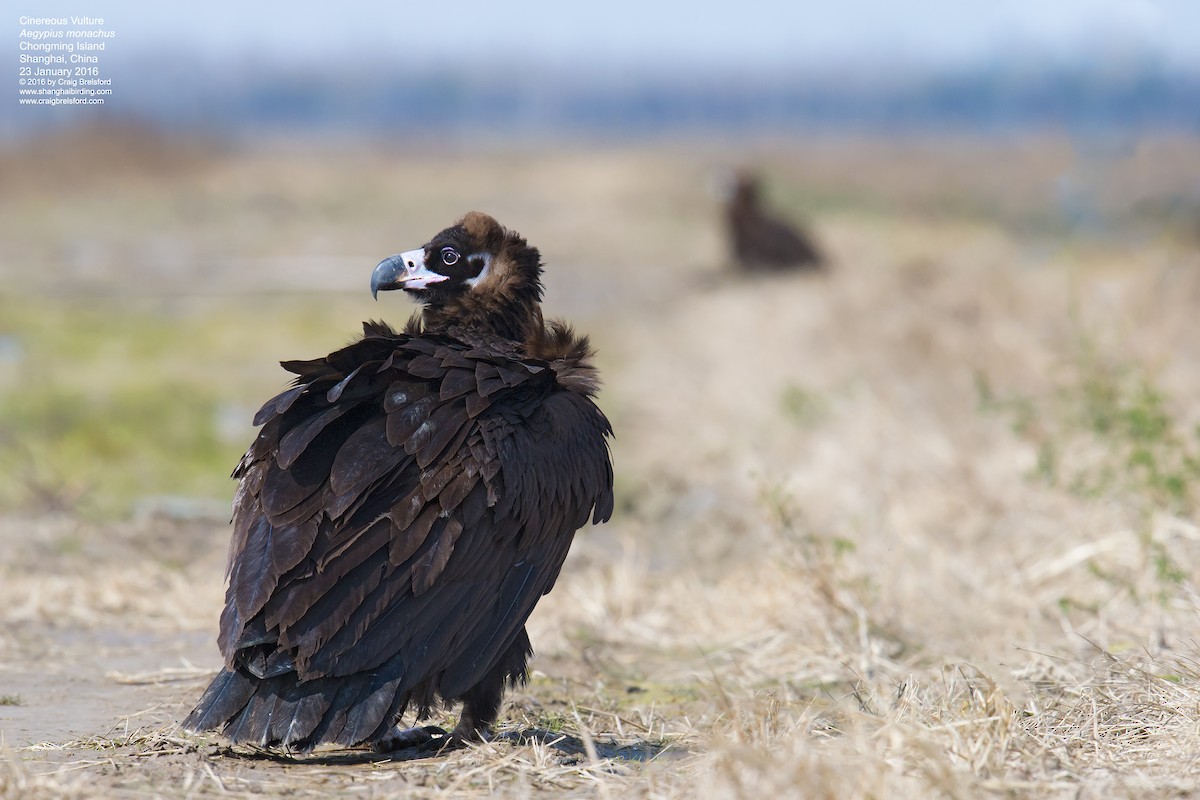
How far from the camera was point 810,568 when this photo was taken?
19.7 ft

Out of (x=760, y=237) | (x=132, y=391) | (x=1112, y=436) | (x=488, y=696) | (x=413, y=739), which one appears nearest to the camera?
(x=488, y=696)

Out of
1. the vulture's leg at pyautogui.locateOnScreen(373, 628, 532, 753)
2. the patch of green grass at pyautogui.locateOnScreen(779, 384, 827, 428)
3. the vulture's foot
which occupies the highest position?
the patch of green grass at pyautogui.locateOnScreen(779, 384, 827, 428)

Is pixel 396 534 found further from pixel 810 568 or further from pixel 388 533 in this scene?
pixel 810 568

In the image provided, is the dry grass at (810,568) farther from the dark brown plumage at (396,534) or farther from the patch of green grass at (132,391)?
the dark brown plumage at (396,534)

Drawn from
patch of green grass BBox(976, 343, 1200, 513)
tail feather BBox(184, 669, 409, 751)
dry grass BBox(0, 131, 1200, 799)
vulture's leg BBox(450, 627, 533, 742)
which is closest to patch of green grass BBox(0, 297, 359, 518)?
dry grass BBox(0, 131, 1200, 799)

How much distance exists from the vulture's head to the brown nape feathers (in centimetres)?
1132

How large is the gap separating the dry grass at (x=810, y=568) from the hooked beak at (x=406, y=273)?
1.60 meters

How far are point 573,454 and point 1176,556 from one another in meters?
3.12

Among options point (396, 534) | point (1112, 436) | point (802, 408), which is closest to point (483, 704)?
point (396, 534)

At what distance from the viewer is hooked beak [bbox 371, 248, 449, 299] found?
17.2ft

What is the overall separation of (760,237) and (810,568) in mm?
11304

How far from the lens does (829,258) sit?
664 inches

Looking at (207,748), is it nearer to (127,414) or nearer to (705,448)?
(705,448)

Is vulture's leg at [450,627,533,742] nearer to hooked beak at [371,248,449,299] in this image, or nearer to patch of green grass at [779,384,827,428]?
hooked beak at [371,248,449,299]
